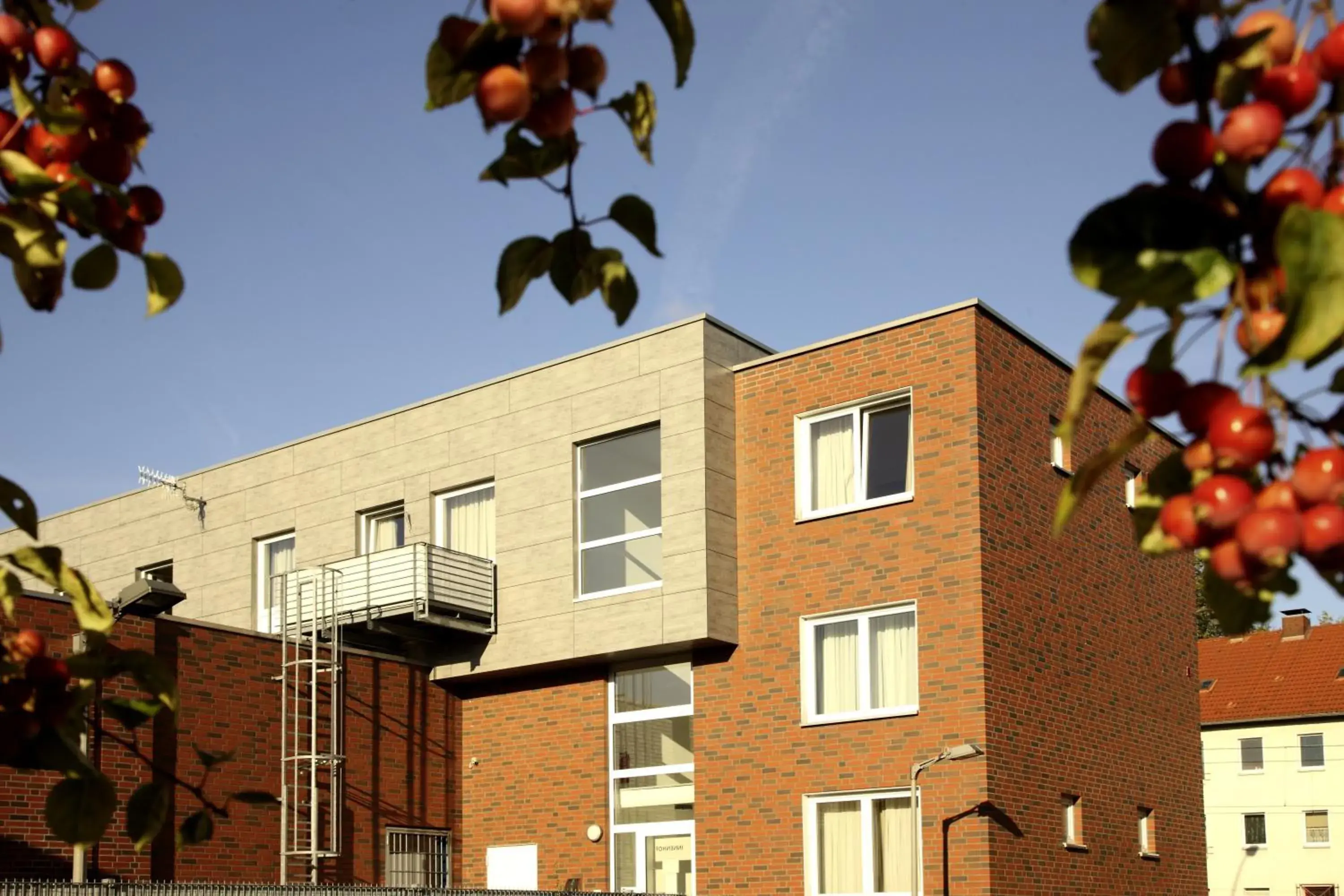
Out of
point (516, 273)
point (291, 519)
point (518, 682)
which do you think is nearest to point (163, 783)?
point (516, 273)

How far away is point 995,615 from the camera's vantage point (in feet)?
53.1

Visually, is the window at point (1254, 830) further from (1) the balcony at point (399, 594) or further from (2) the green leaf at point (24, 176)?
(2) the green leaf at point (24, 176)

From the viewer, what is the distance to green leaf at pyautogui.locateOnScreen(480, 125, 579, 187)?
5.38 feet

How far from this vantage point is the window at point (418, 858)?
18.8 m

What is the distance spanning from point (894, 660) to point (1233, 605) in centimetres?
1542

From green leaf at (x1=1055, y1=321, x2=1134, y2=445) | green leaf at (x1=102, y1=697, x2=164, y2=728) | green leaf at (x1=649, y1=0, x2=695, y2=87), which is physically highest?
green leaf at (x1=649, y1=0, x2=695, y2=87)

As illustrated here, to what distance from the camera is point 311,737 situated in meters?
18.1

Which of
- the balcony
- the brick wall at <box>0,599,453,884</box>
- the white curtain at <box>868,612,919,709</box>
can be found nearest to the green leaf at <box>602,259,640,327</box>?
the brick wall at <box>0,599,453,884</box>

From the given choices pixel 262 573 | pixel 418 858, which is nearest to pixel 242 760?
pixel 418 858

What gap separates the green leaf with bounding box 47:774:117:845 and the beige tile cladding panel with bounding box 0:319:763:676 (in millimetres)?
Result: 15244

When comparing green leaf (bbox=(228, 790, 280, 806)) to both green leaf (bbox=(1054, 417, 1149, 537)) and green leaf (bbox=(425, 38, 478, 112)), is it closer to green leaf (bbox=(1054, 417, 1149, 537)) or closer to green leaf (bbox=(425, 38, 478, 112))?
green leaf (bbox=(425, 38, 478, 112))

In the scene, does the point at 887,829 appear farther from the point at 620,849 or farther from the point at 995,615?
the point at 620,849

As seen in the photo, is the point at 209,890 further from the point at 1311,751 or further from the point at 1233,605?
the point at 1311,751

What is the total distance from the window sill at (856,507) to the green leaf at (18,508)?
→ 49.0ft
